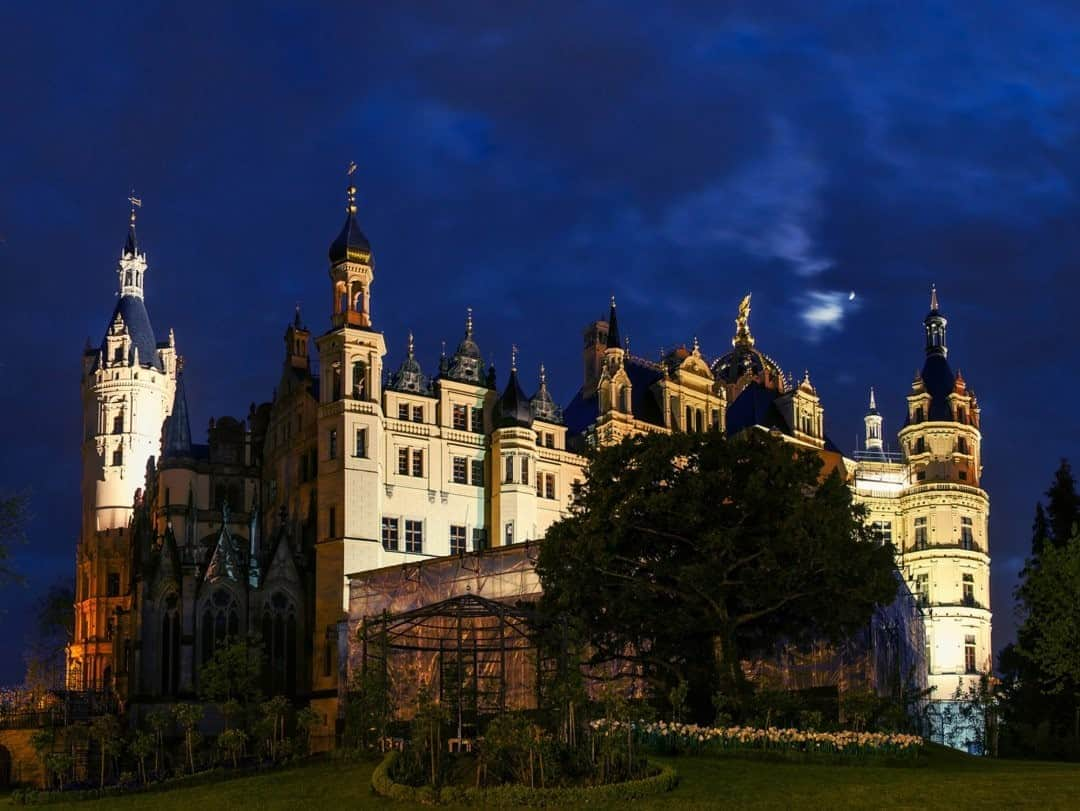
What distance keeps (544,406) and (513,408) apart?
3.73 metres

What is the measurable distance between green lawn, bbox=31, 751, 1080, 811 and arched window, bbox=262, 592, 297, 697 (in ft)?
112

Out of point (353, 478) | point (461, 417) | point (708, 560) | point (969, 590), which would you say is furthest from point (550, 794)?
point (969, 590)

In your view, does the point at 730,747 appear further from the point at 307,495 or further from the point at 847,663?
the point at 307,495

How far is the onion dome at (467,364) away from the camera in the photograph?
81375 millimetres

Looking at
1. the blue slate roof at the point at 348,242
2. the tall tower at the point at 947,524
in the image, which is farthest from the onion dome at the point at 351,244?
the tall tower at the point at 947,524

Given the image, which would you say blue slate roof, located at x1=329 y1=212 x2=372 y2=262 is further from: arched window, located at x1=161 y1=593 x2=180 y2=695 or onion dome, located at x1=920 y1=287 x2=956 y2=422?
onion dome, located at x1=920 y1=287 x2=956 y2=422

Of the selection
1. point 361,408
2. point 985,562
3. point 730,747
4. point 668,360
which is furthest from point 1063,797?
point 985,562

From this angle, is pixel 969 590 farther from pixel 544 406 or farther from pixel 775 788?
pixel 775 788

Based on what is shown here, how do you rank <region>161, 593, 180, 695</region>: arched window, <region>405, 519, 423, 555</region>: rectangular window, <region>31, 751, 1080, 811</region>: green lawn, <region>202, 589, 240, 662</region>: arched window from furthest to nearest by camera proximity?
<region>405, 519, 423, 555</region>: rectangular window → <region>202, 589, 240, 662</region>: arched window → <region>161, 593, 180, 695</region>: arched window → <region>31, 751, 1080, 811</region>: green lawn

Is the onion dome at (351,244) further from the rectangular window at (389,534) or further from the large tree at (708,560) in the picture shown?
the large tree at (708,560)

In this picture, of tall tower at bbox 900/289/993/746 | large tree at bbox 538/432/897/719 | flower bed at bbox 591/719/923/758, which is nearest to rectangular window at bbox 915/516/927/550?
tall tower at bbox 900/289/993/746

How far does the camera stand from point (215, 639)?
74062mm

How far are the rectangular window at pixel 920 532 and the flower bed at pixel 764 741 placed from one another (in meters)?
59.0

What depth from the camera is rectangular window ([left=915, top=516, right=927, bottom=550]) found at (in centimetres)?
9712
